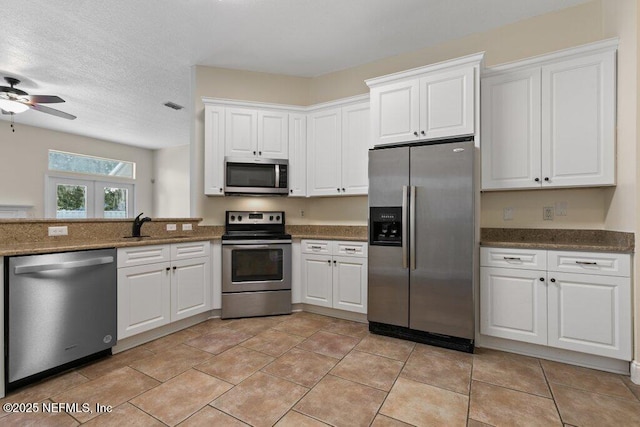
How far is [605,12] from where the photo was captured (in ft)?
8.09

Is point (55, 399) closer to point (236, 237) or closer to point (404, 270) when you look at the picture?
point (236, 237)

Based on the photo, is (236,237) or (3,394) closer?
(3,394)

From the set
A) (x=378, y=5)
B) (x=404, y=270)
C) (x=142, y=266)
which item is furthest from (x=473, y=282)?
(x=142, y=266)

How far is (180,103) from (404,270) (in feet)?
14.3

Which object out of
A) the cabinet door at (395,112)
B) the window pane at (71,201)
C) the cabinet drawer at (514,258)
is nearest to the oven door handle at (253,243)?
the cabinet door at (395,112)

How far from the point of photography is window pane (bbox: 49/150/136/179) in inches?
244

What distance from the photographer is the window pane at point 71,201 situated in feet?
20.4

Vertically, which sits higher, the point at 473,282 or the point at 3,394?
the point at 473,282

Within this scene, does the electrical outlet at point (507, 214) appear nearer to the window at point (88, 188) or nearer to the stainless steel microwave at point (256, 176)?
the stainless steel microwave at point (256, 176)

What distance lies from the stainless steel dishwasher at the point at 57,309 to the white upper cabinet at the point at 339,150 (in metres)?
2.16

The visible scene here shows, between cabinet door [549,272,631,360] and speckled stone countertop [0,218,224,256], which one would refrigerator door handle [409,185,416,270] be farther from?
speckled stone countertop [0,218,224,256]

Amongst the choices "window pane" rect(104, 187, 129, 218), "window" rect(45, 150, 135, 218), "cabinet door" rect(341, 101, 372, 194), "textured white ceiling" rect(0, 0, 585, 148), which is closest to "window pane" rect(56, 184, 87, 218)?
"window" rect(45, 150, 135, 218)

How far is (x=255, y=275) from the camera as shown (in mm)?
3260

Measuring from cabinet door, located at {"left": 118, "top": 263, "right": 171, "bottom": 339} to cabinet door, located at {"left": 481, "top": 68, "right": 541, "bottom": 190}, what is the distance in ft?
9.88
